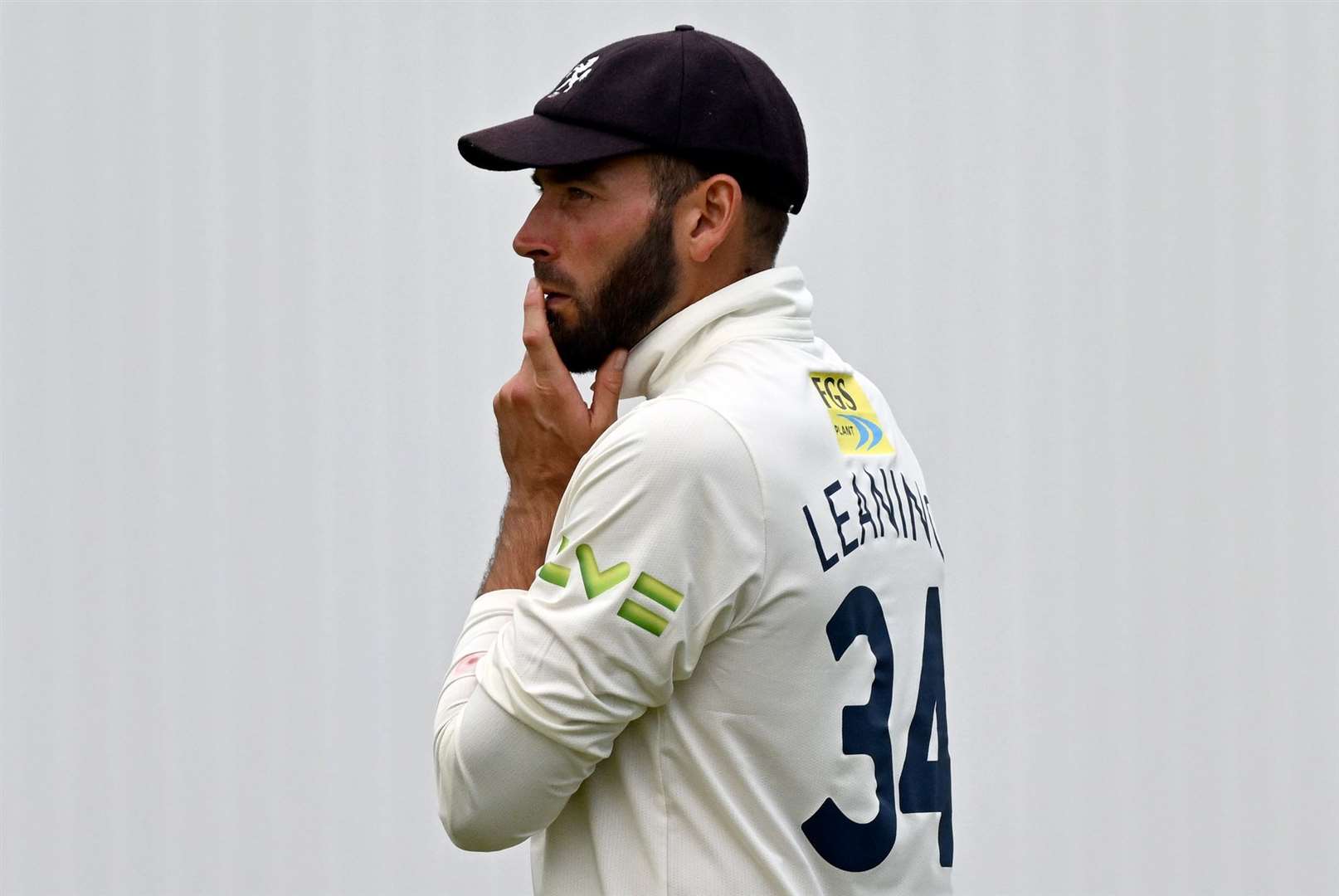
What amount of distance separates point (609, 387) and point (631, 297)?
12 centimetres

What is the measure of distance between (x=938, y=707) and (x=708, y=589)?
0.48m

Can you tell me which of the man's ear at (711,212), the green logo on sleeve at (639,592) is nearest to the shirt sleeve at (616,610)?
the green logo on sleeve at (639,592)

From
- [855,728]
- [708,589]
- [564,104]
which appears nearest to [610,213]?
[564,104]

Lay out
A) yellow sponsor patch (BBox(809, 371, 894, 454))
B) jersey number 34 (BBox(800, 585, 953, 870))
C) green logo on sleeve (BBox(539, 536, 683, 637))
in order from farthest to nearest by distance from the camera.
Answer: yellow sponsor patch (BBox(809, 371, 894, 454)) < jersey number 34 (BBox(800, 585, 953, 870)) < green logo on sleeve (BBox(539, 536, 683, 637))

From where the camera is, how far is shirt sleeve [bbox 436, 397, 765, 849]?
5.52 ft

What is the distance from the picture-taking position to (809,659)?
1.77 meters

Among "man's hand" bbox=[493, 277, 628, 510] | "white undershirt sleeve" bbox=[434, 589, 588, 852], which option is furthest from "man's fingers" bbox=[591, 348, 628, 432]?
"white undershirt sleeve" bbox=[434, 589, 588, 852]

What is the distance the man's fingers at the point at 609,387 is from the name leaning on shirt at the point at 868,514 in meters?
0.32

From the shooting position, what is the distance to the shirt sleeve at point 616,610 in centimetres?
168

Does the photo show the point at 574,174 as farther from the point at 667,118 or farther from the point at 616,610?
the point at 616,610

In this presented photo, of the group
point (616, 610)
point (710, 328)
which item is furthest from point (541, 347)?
point (616, 610)

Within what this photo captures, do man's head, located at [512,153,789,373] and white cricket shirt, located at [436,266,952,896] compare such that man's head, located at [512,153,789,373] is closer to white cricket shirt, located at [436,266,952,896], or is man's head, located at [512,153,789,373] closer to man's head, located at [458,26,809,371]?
man's head, located at [458,26,809,371]

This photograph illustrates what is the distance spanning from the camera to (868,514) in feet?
6.12

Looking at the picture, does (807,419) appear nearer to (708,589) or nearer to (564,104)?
(708,589)
